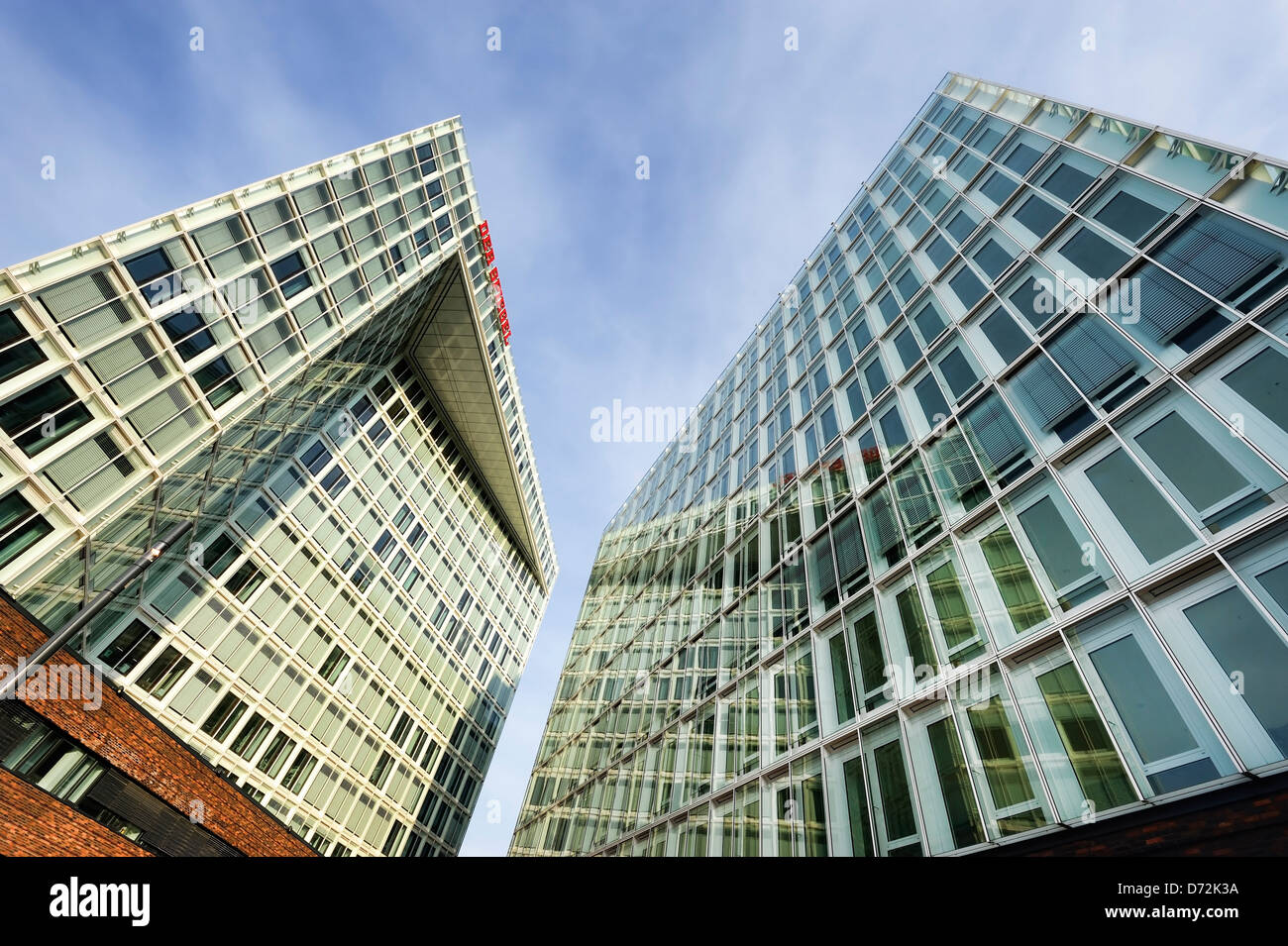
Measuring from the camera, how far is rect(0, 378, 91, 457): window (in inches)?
639

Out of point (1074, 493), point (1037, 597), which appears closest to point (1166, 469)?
point (1074, 493)

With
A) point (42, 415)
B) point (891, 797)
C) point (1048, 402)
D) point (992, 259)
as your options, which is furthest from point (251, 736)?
point (992, 259)

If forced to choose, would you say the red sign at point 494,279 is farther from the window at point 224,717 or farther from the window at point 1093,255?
the window at point 1093,255

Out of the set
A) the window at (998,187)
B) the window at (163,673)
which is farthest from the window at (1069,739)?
the window at (163,673)

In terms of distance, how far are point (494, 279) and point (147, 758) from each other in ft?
127

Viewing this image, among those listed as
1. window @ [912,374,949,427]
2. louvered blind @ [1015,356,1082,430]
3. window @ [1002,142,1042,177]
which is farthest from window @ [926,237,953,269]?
louvered blind @ [1015,356,1082,430]

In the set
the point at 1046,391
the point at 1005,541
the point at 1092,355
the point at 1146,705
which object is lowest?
the point at 1146,705

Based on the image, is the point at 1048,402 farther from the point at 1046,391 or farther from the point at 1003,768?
the point at 1003,768

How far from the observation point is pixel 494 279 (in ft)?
157

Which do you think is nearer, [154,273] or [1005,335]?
[1005,335]

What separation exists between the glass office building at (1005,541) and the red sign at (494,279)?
3026 centimetres

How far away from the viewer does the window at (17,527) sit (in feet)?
53.7
